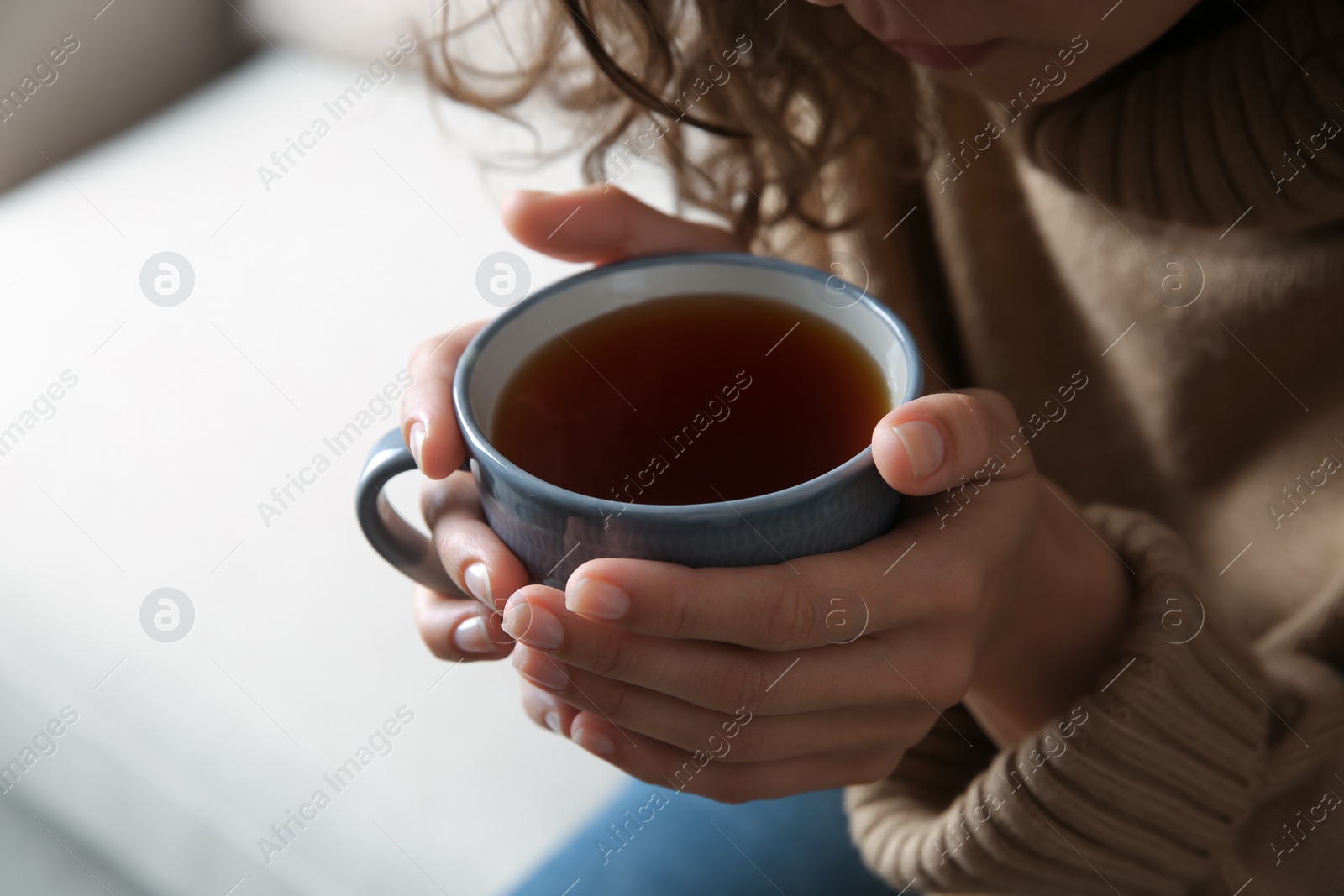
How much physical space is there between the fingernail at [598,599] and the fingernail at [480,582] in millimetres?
68

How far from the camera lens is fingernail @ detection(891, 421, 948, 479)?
42 cm

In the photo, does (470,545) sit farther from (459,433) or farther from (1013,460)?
(1013,460)

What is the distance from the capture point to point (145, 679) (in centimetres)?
76

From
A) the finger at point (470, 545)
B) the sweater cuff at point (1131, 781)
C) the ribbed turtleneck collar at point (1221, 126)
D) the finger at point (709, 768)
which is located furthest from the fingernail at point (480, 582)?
the ribbed turtleneck collar at point (1221, 126)

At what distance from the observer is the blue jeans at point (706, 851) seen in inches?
29.0

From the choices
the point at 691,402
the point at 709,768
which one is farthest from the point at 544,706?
the point at 691,402

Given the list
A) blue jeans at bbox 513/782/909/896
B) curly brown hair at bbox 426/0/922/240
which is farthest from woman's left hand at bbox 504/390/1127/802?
curly brown hair at bbox 426/0/922/240

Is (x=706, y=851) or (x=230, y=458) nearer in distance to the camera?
(x=706, y=851)

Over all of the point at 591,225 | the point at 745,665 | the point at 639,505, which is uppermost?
the point at 591,225

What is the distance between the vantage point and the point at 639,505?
40 centimetres

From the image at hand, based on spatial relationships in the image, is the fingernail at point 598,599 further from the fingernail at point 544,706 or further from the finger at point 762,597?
the fingernail at point 544,706

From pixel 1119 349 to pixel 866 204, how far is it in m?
0.28

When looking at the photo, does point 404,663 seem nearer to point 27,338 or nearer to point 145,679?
point 145,679

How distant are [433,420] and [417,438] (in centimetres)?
1
